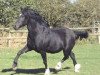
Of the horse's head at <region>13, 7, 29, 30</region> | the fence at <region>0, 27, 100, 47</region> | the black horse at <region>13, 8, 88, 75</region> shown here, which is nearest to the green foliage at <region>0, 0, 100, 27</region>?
the fence at <region>0, 27, 100, 47</region>

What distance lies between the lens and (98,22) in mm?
32219

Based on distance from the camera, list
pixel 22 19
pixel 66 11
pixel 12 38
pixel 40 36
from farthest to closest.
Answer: pixel 66 11, pixel 12 38, pixel 40 36, pixel 22 19

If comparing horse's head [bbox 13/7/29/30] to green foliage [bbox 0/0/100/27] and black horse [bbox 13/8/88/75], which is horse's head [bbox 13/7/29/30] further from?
green foliage [bbox 0/0/100/27]

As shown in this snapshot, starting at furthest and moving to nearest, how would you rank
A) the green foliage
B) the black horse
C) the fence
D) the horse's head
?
the green foliage < the fence < the black horse < the horse's head

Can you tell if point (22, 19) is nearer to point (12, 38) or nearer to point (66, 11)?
point (12, 38)

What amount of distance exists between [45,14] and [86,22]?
150 inches

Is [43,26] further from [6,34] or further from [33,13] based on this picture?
[6,34]

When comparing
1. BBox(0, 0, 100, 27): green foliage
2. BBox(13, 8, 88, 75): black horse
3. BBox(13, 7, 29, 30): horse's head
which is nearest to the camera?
BBox(13, 7, 29, 30): horse's head

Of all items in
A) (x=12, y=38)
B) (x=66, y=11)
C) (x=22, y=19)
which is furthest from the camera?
(x=66, y=11)

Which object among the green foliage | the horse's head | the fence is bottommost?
the fence

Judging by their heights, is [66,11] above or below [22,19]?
below

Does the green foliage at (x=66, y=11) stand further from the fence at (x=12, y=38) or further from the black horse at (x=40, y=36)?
the black horse at (x=40, y=36)

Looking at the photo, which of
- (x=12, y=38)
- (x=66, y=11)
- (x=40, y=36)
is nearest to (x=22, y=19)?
(x=40, y=36)

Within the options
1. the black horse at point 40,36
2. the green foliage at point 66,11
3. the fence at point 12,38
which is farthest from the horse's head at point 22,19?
the green foliage at point 66,11
